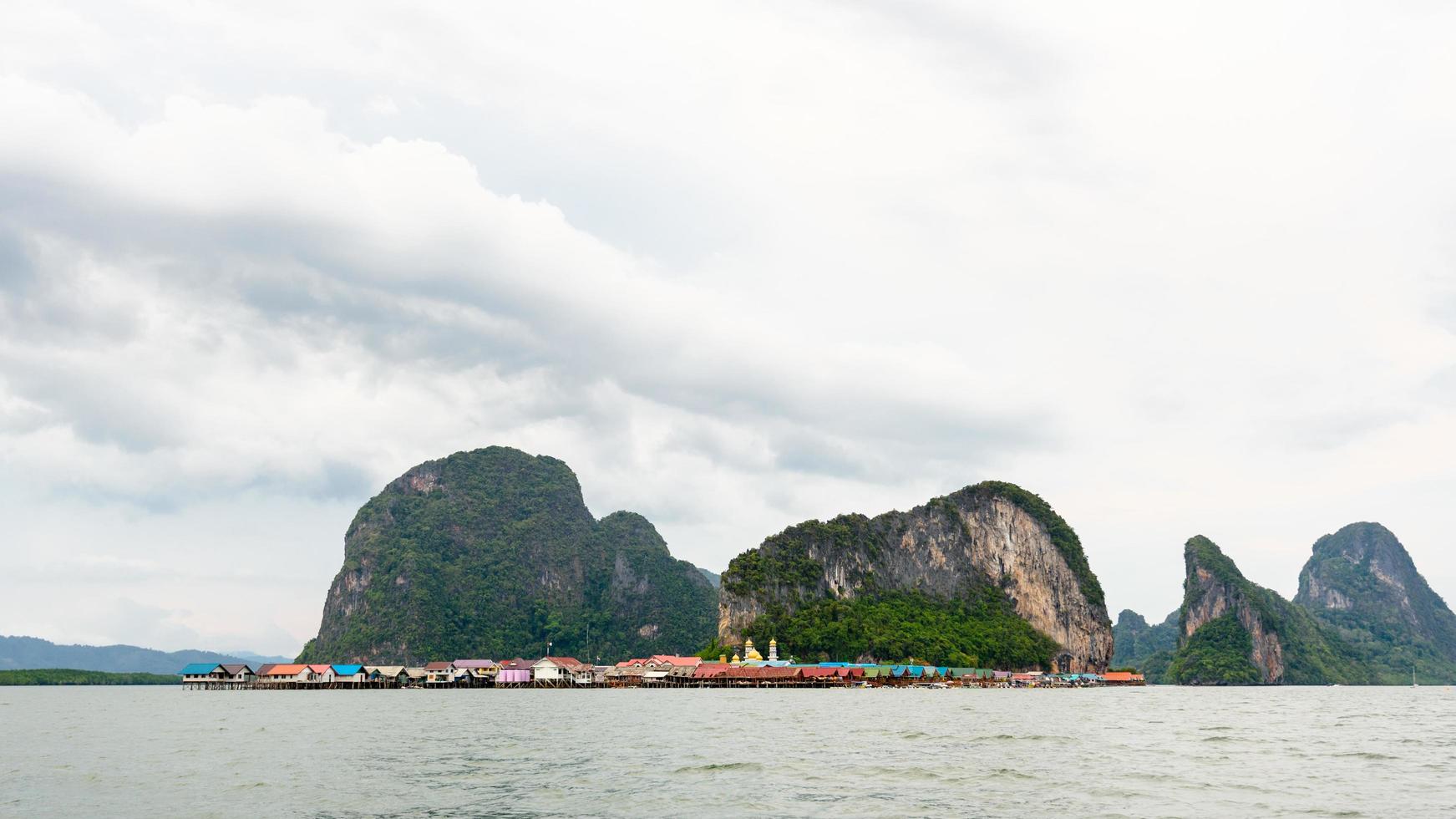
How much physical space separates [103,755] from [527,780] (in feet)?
71.4

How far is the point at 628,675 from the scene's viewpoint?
17550cm

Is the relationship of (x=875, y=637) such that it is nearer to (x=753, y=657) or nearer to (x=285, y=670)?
(x=753, y=657)

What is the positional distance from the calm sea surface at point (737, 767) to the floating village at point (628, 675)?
9319 cm

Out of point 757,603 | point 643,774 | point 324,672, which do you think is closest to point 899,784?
point 643,774

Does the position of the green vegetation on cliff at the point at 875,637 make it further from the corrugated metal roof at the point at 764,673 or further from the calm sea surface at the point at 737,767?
the calm sea surface at the point at 737,767

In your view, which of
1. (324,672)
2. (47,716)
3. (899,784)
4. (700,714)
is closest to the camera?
(899,784)

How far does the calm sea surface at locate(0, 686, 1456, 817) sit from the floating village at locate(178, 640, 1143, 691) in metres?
93.2

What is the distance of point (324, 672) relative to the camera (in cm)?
17488

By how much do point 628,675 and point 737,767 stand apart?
146 metres

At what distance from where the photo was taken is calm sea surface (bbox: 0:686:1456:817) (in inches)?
1042

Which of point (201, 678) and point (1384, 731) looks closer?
point (1384, 731)

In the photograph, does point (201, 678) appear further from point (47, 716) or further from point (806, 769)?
point (806, 769)

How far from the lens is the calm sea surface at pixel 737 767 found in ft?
86.8

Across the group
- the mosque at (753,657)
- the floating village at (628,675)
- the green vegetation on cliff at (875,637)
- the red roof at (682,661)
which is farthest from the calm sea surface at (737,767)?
the green vegetation on cliff at (875,637)
